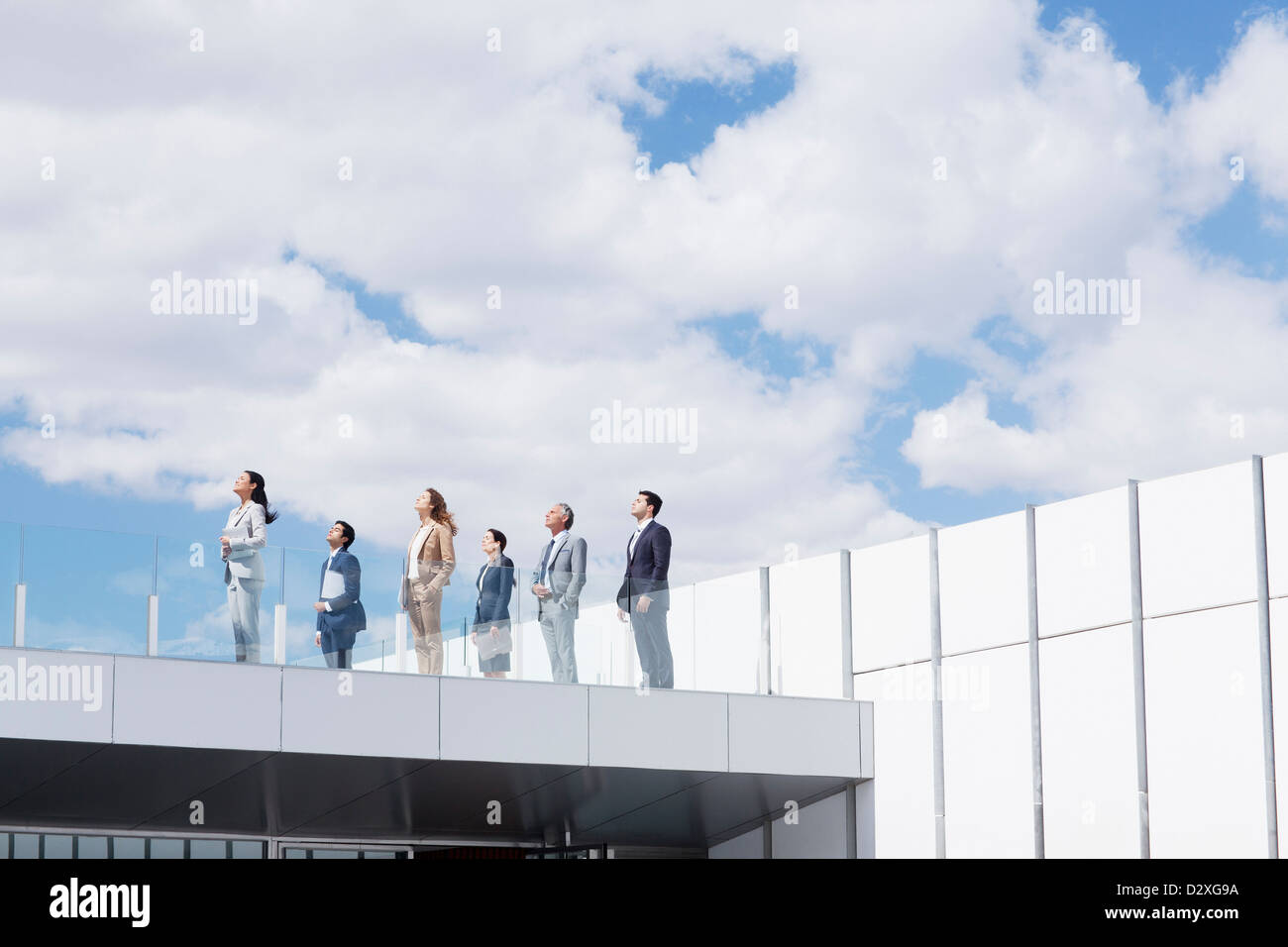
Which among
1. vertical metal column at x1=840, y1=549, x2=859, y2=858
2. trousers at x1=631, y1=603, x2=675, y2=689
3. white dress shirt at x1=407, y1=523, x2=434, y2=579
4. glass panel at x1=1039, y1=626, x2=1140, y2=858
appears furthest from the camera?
vertical metal column at x1=840, y1=549, x2=859, y2=858

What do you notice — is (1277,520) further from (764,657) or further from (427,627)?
(427,627)

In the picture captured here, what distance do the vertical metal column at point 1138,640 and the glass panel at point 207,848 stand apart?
447 inches

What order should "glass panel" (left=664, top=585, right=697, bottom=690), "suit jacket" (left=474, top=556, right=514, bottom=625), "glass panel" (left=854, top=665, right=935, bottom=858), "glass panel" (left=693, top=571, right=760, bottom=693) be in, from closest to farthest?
"suit jacket" (left=474, top=556, right=514, bottom=625)
"glass panel" (left=664, top=585, right=697, bottom=690)
"glass panel" (left=693, top=571, right=760, bottom=693)
"glass panel" (left=854, top=665, right=935, bottom=858)

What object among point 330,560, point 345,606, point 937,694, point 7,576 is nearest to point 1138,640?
point 937,694

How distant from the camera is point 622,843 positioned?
2411 centimetres

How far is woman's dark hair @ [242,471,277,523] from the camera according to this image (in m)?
16.9

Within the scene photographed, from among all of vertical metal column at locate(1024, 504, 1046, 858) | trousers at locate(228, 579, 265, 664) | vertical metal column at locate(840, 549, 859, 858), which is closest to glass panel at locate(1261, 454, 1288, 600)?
vertical metal column at locate(1024, 504, 1046, 858)

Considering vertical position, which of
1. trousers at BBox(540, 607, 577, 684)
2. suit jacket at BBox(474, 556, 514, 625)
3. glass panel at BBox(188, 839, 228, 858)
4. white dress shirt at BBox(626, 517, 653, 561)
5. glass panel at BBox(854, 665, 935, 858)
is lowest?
glass panel at BBox(188, 839, 228, 858)

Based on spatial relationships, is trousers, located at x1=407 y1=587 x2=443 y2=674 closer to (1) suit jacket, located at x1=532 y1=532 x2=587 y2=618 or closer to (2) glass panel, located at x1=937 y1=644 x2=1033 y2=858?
(1) suit jacket, located at x1=532 y1=532 x2=587 y2=618

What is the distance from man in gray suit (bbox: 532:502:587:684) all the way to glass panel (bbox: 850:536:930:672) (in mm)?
4540

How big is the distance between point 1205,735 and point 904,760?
4.44 metres

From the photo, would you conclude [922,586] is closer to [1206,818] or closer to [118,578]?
[1206,818]
